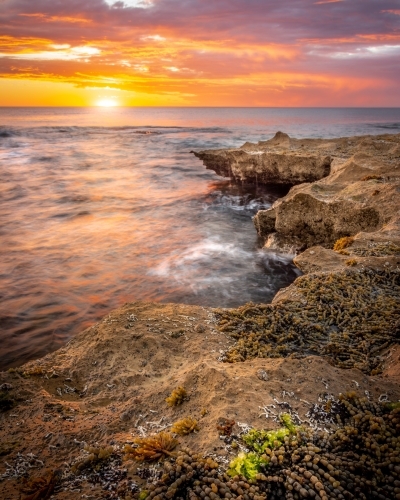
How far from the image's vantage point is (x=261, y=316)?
25.3 feet

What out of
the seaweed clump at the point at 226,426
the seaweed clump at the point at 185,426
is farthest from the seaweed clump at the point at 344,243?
the seaweed clump at the point at 185,426

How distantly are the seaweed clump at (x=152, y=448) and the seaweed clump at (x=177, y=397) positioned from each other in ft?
2.56

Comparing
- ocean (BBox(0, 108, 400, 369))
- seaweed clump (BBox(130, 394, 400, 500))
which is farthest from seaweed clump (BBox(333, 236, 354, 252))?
seaweed clump (BBox(130, 394, 400, 500))

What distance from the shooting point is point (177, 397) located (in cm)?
514

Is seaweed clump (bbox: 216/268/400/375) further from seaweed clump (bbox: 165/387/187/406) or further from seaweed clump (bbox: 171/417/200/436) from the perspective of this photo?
seaweed clump (bbox: 171/417/200/436)

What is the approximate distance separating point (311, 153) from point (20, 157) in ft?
119

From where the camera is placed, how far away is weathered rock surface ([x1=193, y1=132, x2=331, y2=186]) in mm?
23016

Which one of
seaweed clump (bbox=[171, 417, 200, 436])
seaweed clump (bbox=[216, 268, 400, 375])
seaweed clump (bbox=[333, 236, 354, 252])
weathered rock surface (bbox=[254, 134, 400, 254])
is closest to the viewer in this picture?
seaweed clump (bbox=[171, 417, 200, 436])

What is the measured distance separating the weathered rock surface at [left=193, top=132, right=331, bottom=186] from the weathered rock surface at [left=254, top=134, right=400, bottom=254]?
4794 mm

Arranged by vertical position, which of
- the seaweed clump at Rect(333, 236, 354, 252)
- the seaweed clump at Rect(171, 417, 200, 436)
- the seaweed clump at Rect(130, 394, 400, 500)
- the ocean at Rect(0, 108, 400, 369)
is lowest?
the ocean at Rect(0, 108, 400, 369)

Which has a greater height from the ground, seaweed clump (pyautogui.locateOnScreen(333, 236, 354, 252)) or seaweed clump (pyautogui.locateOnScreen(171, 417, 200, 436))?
seaweed clump (pyautogui.locateOnScreen(333, 236, 354, 252))

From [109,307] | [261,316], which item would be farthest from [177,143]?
[261,316]

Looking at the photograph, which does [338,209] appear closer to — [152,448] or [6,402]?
[152,448]

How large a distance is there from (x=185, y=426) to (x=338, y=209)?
444 inches
